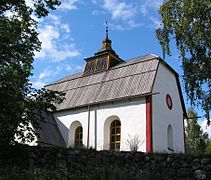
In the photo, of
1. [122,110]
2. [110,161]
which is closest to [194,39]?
[110,161]

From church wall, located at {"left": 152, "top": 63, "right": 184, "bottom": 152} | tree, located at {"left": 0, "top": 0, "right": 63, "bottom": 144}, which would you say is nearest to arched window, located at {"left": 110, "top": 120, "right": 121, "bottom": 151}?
church wall, located at {"left": 152, "top": 63, "right": 184, "bottom": 152}

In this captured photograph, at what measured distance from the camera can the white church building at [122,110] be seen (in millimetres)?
18984

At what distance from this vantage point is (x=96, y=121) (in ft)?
67.8

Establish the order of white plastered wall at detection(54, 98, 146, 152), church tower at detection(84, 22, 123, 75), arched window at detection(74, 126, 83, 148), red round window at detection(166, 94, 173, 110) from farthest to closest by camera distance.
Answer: church tower at detection(84, 22, 123, 75)
arched window at detection(74, 126, 83, 148)
red round window at detection(166, 94, 173, 110)
white plastered wall at detection(54, 98, 146, 152)

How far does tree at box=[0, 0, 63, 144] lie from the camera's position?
34.4 feet

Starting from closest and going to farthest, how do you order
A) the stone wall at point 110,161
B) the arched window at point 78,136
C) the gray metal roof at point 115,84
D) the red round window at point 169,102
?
1. the stone wall at point 110,161
2. the gray metal roof at point 115,84
3. the red round window at point 169,102
4. the arched window at point 78,136

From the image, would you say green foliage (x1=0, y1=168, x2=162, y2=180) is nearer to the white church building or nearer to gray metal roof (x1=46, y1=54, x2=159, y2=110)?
the white church building

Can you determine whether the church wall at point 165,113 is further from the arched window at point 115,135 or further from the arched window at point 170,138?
the arched window at point 115,135

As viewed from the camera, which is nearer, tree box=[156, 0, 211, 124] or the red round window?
A: tree box=[156, 0, 211, 124]

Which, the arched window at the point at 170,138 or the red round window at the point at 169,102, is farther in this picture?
the red round window at the point at 169,102

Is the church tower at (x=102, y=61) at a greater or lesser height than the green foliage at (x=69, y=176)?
greater

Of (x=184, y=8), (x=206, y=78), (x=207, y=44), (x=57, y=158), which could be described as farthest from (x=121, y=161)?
(x=184, y=8)

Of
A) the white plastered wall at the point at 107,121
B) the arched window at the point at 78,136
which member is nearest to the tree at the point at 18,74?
the white plastered wall at the point at 107,121

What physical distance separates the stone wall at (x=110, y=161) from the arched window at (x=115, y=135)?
30.7 ft
